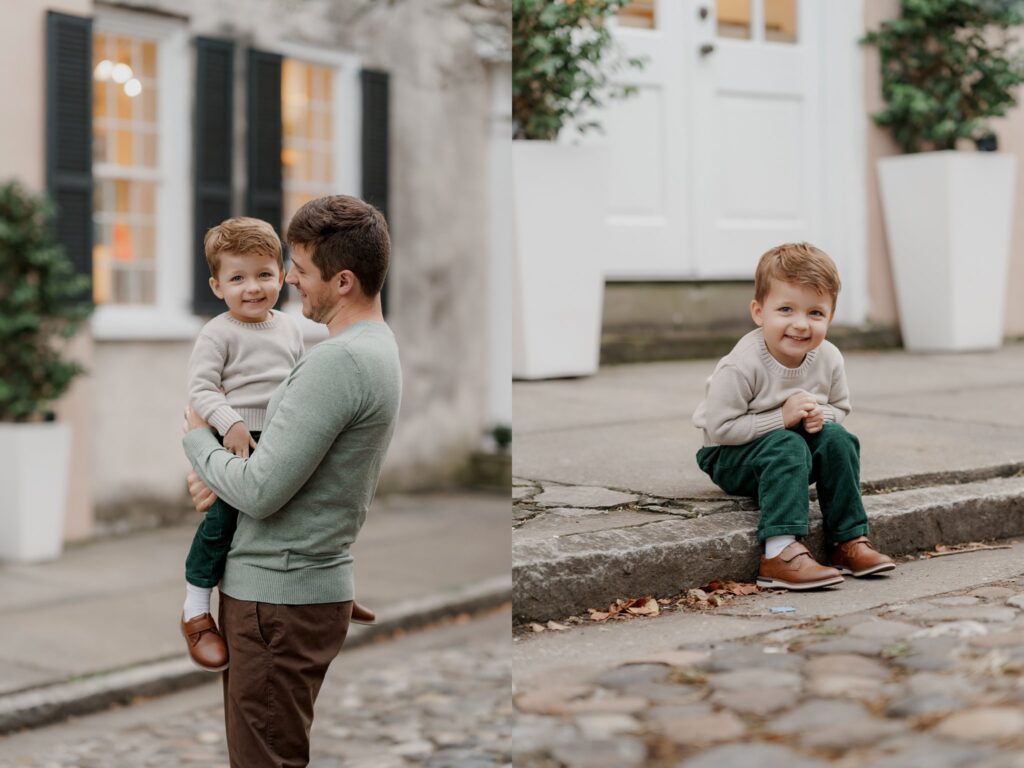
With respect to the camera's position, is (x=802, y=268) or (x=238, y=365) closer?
(x=238, y=365)

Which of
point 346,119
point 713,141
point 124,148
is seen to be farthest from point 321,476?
point 346,119

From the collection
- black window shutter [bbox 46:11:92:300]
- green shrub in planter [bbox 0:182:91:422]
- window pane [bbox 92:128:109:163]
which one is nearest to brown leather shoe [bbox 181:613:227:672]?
green shrub in planter [bbox 0:182:91:422]

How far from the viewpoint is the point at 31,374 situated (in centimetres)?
652

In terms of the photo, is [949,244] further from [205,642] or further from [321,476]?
[205,642]

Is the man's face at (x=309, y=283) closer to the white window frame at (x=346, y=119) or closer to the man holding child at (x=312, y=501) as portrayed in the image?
the man holding child at (x=312, y=501)

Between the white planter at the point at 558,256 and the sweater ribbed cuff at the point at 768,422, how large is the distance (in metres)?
2.54

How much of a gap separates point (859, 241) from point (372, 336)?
303 centimetres

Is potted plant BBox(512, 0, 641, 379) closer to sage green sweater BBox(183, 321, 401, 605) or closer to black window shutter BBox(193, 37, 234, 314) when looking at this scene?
black window shutter BBox(193, 37, 234, 314)

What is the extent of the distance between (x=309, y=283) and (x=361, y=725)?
131 inches

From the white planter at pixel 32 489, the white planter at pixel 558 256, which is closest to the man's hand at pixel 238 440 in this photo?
the white planter at pixel 558 256

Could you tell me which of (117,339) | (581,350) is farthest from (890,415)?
(117,339)

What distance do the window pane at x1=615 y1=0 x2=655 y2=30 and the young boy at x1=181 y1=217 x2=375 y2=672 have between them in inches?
123

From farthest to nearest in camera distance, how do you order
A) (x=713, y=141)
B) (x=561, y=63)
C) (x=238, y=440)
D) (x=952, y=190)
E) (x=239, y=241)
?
(x=561, y=63)
(x=952, y=190)
(x=713, y=141)
(x=238, y=440)
(x=239, y=241)

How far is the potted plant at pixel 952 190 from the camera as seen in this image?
3.78 meters
